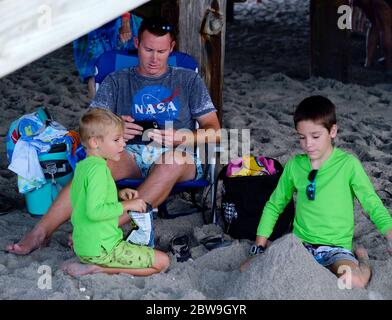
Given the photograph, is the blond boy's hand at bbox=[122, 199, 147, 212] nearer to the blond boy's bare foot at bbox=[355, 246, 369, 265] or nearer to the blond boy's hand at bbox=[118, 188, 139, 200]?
the blond boy's hand at bbox=[118, 188, 139, 200]

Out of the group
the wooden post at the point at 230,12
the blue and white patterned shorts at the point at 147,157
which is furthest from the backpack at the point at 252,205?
the wooden post at the point at 230,12

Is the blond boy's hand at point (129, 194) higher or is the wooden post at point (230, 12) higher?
the blond boy's hand at point (129, 194)

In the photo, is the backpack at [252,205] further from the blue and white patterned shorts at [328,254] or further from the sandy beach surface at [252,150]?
the blue and white patterned shorts at [328,254]

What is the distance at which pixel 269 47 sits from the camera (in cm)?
961

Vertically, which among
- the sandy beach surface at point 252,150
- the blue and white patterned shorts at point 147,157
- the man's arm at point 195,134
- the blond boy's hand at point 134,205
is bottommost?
the sandy beach surface at point 252,150

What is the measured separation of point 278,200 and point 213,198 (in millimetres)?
590

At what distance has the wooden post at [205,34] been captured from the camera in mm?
4707

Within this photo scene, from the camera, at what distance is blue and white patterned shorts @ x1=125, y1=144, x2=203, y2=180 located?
4391 mm

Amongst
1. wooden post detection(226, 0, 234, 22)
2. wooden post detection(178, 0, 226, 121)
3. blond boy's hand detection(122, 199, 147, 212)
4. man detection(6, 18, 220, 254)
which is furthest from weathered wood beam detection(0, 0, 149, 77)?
wooden post detection(226, 0, 234, 22)

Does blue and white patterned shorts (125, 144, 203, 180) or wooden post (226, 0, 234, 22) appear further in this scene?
wooden post (226, 0, 234, 22)

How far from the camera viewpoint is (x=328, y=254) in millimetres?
3666

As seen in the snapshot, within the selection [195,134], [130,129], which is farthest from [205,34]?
[130,129]

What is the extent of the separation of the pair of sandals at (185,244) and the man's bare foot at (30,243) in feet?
2.19

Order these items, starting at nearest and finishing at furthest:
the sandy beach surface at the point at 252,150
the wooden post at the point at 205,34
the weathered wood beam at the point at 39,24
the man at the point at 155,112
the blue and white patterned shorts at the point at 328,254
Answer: the weathered wood beam at the point at 39,24
the sandy beach surface at the point at 252,150
the blue and white patterned shorts at the point at 328,254
the man at the point at 155,112
the wooden post at the point at 205,34
